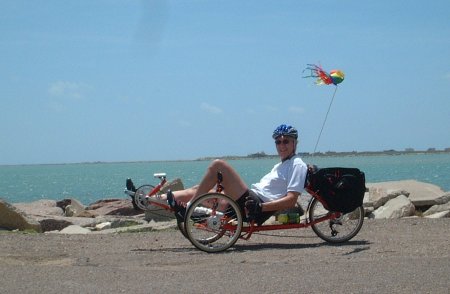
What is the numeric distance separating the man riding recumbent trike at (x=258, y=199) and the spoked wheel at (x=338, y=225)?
0.01 metres

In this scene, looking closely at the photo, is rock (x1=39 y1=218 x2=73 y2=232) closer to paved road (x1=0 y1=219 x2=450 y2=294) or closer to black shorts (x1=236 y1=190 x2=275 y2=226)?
paved road (x1=0 y1=219 x2=450 y2=294)

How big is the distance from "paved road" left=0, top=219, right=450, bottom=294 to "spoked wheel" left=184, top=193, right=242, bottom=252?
151 millimetres

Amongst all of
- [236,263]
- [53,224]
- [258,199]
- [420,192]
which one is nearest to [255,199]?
[258,199]

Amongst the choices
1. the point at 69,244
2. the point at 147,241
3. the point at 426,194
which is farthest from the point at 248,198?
the point at 426,194

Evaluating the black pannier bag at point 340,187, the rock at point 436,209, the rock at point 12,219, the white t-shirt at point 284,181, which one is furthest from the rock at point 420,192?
the rock at point 12,219

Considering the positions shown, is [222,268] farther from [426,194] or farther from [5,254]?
[426,194]

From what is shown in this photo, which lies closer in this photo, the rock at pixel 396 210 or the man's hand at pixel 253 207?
the man's hand at pixel 253 207

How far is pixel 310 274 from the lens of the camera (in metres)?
6.67

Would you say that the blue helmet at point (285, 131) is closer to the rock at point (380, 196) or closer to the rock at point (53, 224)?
the rock at point (380, 196)

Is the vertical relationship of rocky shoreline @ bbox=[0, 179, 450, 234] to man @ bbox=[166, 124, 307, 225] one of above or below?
below

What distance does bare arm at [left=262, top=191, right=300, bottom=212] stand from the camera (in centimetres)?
853

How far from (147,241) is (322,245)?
2.20 metres

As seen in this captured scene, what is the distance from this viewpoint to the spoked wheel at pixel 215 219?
27.3 feet

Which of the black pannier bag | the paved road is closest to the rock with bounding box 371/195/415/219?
the paved road
